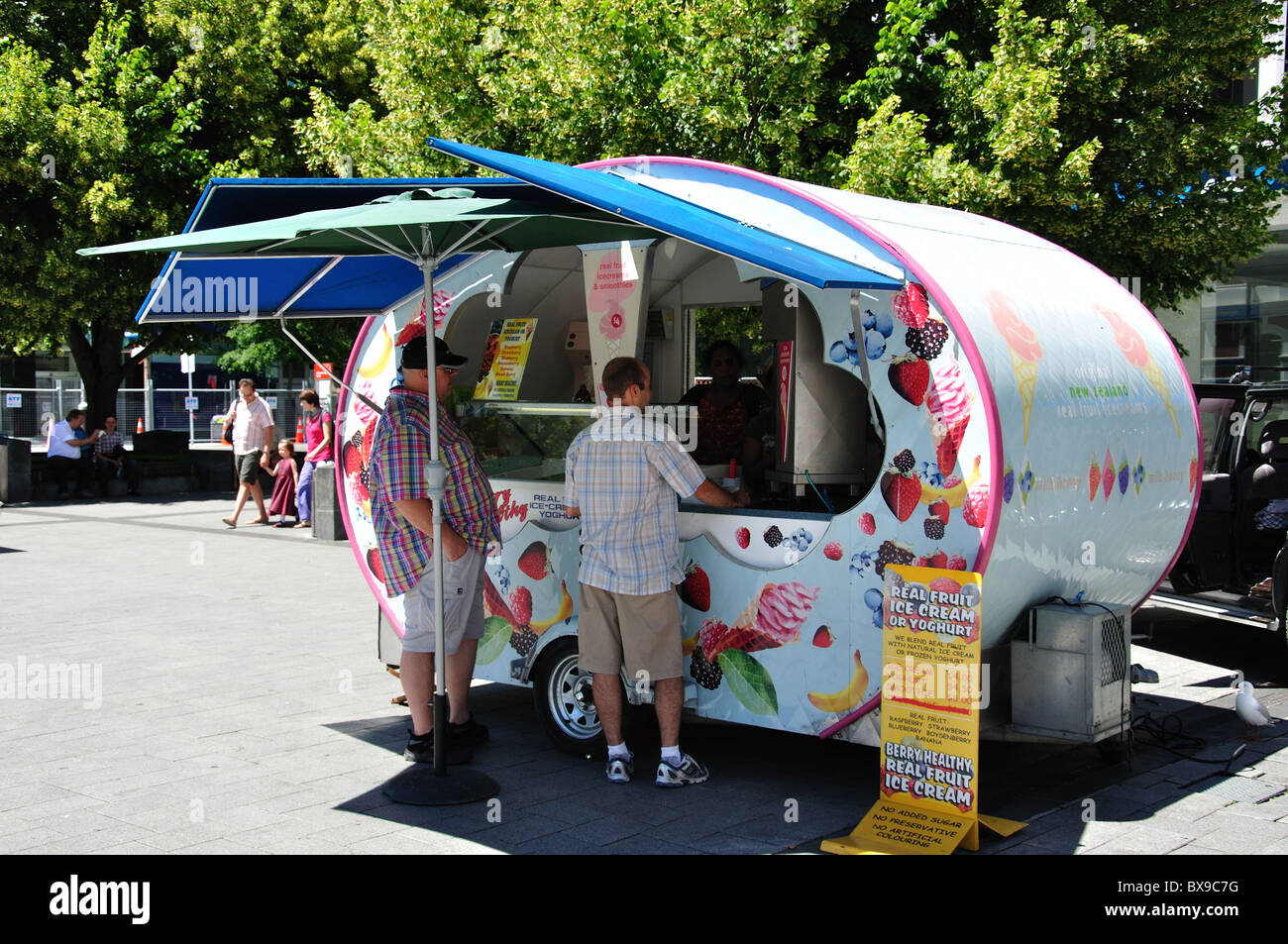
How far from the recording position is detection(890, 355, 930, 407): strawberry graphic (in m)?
5.43

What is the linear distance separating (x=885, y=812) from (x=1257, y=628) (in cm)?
665

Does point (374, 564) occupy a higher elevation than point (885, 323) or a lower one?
→ lower

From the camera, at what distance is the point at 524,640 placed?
6.80 m

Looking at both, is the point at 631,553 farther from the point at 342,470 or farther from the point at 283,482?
the point at 283,482

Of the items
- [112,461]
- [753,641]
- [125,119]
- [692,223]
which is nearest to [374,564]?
[753,641]

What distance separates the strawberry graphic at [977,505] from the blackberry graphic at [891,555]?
0.99 feet

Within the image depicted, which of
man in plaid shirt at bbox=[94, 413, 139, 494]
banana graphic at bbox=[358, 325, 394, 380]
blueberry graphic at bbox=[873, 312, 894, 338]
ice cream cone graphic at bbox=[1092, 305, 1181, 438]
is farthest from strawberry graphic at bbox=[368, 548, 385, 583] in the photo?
man in plaid shirt at bbox=[94, 413, 139, 494]

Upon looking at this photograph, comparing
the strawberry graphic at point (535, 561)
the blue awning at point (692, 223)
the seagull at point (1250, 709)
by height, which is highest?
the blue awning at point (692, 223)

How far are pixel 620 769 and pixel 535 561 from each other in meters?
1.26

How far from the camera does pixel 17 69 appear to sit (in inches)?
780

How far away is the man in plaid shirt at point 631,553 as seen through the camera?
233 inches

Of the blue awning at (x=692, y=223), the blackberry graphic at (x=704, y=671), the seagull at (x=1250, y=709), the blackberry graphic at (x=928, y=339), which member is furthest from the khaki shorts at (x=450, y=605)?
the seagull at (x=1250, y=709)

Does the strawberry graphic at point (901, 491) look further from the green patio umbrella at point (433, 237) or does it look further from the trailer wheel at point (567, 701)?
the trailer wheel at point (567, 701)

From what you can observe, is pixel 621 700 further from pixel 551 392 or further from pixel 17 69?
pixel 17 69
